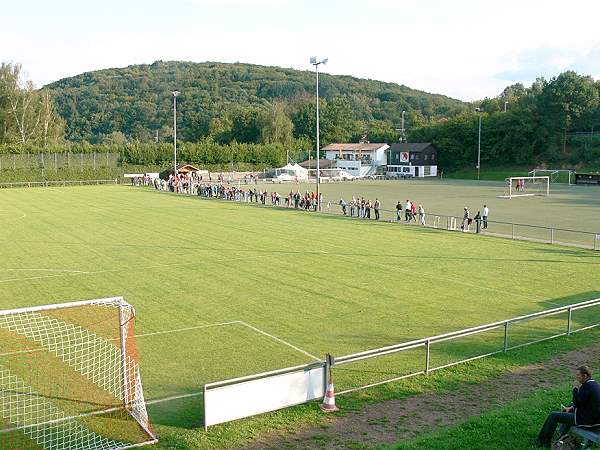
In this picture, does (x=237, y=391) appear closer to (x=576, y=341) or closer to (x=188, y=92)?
(x=576, y=341)

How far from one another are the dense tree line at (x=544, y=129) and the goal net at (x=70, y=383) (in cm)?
9212

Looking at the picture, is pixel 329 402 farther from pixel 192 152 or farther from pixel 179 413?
pixel 192 152

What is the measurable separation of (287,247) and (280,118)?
96.6 m

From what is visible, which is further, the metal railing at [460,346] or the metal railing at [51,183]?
the metal railing at [51,183]

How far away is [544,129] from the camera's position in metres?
96.5

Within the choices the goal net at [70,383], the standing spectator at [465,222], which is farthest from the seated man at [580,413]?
the standing spectator at [465,222]

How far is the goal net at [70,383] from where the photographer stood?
945cm

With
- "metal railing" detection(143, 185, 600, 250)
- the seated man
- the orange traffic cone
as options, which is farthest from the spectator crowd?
the seated man

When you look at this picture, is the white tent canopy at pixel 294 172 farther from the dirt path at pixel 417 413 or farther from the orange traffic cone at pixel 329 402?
the orange traffic cone at pixel 329 402

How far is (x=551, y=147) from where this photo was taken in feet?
314

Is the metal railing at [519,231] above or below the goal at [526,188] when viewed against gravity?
below

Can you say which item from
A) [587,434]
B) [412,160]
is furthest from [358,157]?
[587,434]

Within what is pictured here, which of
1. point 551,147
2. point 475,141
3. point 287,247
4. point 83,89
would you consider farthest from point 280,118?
point 287,247

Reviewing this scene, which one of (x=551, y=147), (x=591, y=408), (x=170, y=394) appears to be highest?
(x=551, y=147)
